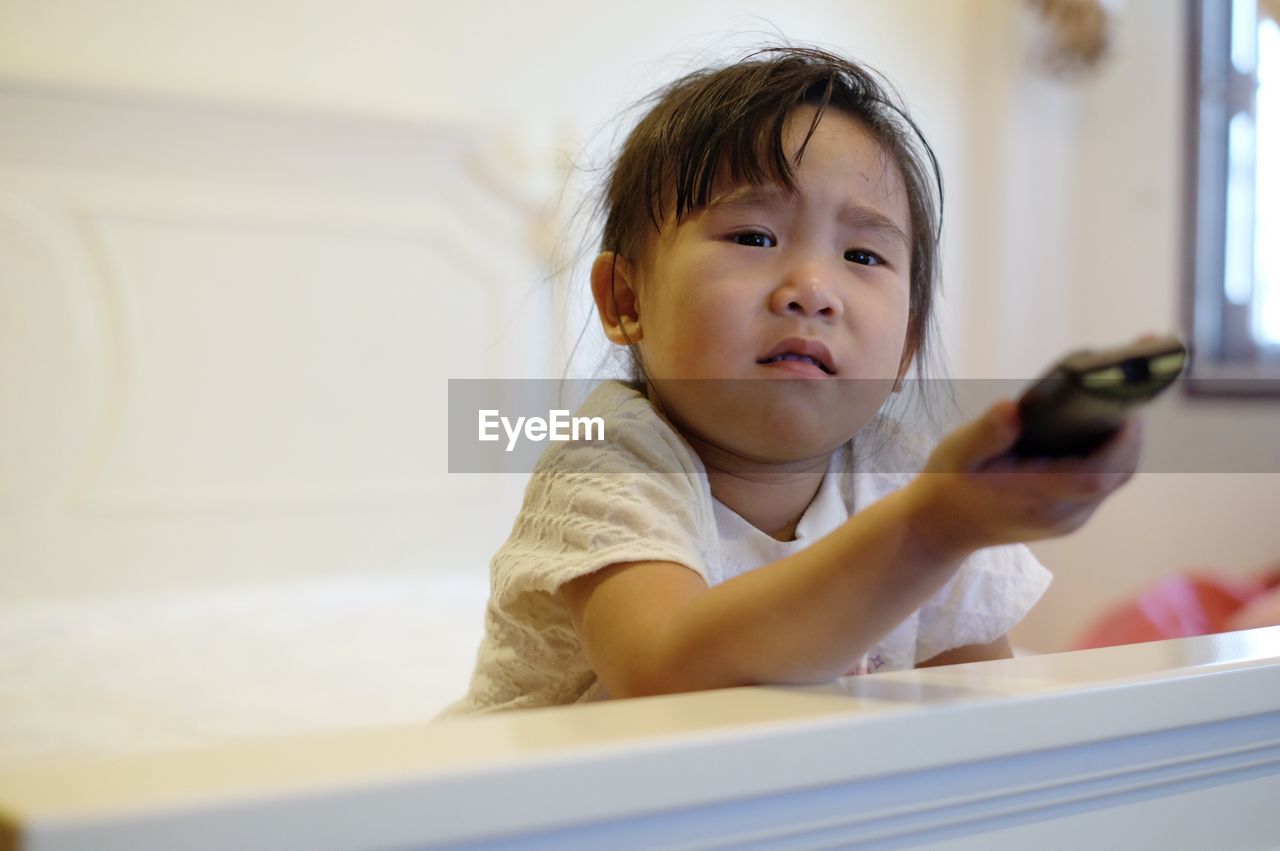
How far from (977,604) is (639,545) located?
351 mm

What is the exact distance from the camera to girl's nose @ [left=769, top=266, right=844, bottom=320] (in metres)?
0.68

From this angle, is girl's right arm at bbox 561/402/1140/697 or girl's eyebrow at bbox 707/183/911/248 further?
girl's eyebrow at bbox 707/183/911/248

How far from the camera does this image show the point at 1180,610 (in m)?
1.97

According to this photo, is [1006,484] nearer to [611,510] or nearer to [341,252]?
[611,510]

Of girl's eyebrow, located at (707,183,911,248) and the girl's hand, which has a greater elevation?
girl's eyebrow, located at (707,183,911,248)

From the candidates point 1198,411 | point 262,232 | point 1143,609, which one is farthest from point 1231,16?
point 262,232

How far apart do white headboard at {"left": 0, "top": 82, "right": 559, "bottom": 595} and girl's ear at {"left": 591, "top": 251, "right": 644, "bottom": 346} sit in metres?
0.91

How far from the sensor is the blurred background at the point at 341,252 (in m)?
1.92

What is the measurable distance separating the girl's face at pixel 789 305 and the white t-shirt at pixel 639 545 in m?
0.05

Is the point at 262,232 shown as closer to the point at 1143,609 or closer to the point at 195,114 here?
the point at 195,114

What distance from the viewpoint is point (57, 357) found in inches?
75.5

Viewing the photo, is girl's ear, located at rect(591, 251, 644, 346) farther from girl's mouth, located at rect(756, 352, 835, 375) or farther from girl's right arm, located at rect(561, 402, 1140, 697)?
girl's right arm, located at rect(561, 402, 1140, 697)

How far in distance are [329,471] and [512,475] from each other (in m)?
0.40

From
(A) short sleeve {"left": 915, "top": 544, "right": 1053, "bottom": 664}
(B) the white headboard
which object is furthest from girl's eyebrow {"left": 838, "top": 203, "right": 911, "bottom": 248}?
(B) the white headboard
